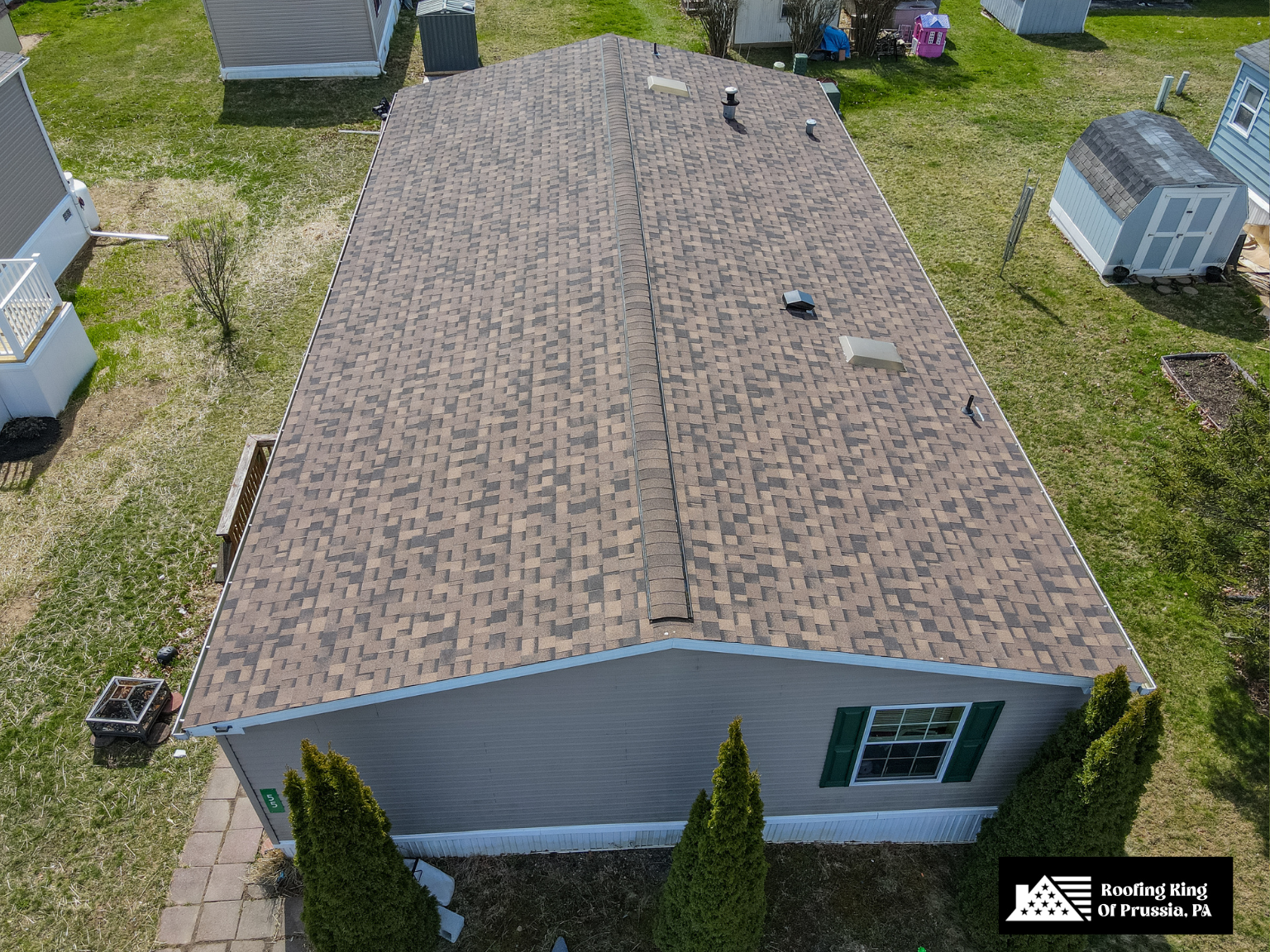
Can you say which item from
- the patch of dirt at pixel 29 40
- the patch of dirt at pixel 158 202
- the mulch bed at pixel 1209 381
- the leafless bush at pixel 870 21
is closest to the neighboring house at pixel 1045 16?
the leafless bush at pixel 870 21

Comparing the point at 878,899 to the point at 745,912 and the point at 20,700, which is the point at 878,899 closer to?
the point at 745,912

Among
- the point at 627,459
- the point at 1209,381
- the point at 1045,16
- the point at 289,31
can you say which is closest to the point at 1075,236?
the point at 1209,381

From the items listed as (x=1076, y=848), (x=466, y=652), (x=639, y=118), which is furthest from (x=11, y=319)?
(x=1076, y=848)

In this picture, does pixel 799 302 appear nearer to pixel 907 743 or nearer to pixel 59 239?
pixel 907 743

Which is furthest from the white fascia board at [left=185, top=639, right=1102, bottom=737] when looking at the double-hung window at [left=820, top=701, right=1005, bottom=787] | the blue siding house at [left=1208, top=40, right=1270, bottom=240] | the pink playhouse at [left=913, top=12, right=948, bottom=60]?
the pink playhouse at [left=913, top=12, right=948, bottom=60]

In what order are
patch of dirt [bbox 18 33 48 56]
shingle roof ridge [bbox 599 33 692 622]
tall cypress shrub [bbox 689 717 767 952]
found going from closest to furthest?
1. tall cypress shrub [bbox 689 717 767 952]
2. shingle roof ridge [bbox 599 33 692 622]
3. patch of dirt [bbox 18 33 48 56]

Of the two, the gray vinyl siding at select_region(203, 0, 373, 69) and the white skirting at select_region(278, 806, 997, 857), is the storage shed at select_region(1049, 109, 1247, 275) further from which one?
the gray vinyl siding at select_region(203, 0, 373, 69)
